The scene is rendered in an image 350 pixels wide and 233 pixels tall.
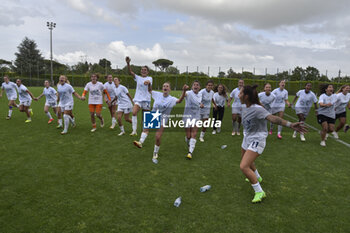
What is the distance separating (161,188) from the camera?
4.50 meters

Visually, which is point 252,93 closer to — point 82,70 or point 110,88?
point 110,88

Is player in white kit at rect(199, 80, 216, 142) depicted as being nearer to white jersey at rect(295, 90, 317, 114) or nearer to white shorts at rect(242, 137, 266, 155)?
white jersey at rect(295, 90, 317, 114)

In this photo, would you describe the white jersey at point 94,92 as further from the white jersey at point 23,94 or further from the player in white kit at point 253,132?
the player in white kit at point 253,132

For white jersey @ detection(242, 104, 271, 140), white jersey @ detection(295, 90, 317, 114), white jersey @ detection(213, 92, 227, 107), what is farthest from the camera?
white jersey @ detection(213, 92, 227, 107)

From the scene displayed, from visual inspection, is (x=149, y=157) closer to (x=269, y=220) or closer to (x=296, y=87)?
(x=269, y=220)

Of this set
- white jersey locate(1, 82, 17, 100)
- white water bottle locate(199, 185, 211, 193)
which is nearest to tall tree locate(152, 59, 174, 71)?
white jersey locate(1, 82, 17, 100)

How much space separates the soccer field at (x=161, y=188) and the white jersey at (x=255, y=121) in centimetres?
126

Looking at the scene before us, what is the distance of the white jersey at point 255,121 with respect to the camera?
3897 mm

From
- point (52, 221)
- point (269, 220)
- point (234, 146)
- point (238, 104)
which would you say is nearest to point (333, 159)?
point (234, 146)

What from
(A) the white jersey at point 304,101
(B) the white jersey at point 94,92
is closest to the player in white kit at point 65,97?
(B) the white jersey at point 94,92

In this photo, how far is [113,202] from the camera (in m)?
3.95

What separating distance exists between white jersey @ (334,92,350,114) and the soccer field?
1.90m

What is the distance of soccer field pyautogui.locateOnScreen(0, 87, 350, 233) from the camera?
3436mm

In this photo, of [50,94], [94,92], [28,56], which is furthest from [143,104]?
[28,56]
